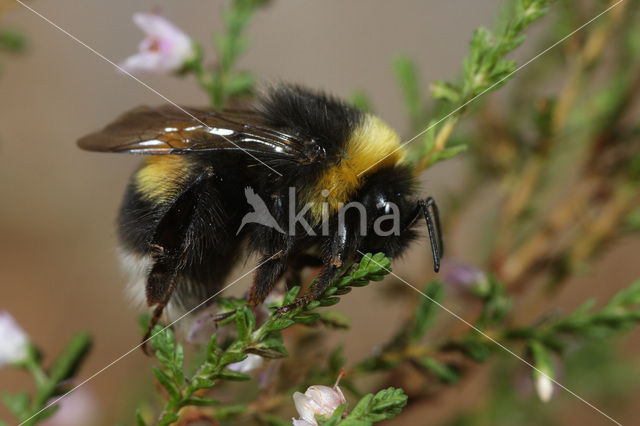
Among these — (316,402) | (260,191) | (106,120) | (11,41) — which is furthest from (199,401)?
(106,120)

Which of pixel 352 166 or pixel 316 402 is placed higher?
pixel 352 166

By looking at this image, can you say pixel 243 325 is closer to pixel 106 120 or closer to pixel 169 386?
pixel 169 386

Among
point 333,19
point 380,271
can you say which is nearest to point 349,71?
point 333,19

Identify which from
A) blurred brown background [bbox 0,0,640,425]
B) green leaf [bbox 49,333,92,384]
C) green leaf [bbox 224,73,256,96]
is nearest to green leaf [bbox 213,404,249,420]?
green leaf [bbox 49,333,92,384]

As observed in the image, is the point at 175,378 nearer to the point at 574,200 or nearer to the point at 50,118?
the point at 574,200

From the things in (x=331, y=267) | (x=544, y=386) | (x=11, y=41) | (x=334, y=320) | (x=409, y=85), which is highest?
(x=11, y=41)

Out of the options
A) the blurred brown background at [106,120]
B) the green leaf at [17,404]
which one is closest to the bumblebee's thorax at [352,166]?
the green leaf at [17,404]

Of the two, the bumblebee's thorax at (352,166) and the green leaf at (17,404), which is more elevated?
the bumblebee's thorax at (352,166)

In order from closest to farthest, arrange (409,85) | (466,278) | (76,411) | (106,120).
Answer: (466,278) < (409,85) < (76,411) < (106,120)

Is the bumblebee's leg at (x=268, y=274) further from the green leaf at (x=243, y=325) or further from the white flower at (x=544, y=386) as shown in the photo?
the white flower at (x=544, y=386)
